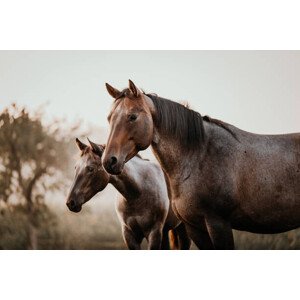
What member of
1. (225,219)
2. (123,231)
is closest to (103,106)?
(123,231)

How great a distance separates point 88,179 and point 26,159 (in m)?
0.64

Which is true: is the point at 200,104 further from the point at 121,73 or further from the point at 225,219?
the point at 225,219

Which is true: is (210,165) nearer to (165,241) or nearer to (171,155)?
(171,155)

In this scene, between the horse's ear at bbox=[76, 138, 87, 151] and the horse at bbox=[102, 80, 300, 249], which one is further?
the horse's ear at bbox=[76, 138, 87, 151]

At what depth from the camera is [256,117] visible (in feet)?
12.1

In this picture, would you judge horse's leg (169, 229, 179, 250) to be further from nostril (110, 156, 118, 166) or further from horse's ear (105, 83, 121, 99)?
horse's ear (105, 83, 121, 99)

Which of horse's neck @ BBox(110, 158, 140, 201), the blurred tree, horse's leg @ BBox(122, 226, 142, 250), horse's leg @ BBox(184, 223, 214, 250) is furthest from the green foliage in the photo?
horse's leg @ BBox(184, 223, 214, 250)

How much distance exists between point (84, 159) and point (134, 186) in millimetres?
422

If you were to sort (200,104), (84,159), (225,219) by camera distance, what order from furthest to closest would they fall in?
(200,104) → (84,159) → (225,219)

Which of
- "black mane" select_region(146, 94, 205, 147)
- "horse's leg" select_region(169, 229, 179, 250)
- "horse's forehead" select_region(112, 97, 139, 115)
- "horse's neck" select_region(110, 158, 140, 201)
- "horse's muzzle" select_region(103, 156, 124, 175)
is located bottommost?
"horse's leg" select_region(169, 229, 179, 250)

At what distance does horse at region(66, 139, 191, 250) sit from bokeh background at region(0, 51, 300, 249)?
20cm

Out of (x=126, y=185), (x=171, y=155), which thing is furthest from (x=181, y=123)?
(x=126, y=185)

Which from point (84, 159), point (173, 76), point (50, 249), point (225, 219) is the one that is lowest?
point (50, 249)

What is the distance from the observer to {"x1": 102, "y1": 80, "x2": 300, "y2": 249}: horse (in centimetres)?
269
